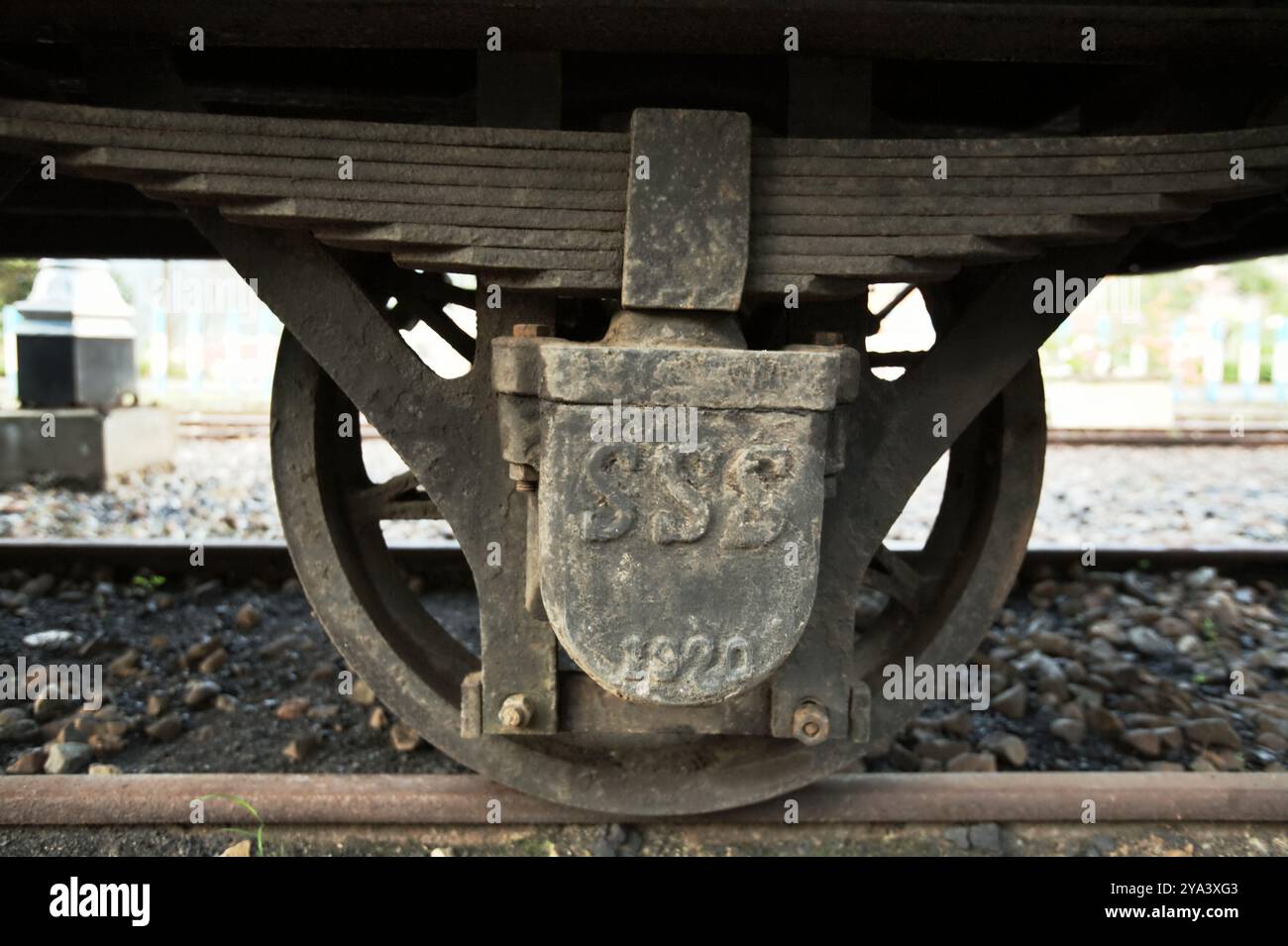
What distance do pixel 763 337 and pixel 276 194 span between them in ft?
3.71

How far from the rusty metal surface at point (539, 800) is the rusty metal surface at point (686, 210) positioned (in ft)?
4.05

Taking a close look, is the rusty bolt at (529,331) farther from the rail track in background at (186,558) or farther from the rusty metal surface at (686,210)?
the rail track in background at (186,558)

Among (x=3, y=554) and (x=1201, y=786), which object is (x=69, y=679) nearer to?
(x=3, y=554)

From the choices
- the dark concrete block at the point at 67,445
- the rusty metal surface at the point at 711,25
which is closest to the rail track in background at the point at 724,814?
the rusty metal surface at the point at 711,25

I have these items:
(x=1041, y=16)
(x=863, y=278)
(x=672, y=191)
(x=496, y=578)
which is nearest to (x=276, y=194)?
(x=672, y=191)

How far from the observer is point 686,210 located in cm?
186

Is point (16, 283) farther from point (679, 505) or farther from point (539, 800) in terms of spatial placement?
point (679, 505)

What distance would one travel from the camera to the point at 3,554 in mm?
4559

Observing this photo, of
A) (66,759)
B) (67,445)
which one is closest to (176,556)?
(66,759)

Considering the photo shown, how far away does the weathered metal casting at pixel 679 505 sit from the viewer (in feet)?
5.66

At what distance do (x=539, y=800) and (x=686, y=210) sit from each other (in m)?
1.39

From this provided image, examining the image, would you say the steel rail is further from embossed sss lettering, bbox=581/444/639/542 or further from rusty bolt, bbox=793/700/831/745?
embossed sss lettering, bbox=581/444/639/542

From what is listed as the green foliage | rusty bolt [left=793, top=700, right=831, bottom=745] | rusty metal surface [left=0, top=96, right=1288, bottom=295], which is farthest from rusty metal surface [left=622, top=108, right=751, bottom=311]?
the green foliage

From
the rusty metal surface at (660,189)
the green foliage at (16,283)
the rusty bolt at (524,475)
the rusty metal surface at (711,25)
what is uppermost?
the green foliage at (16,283)
